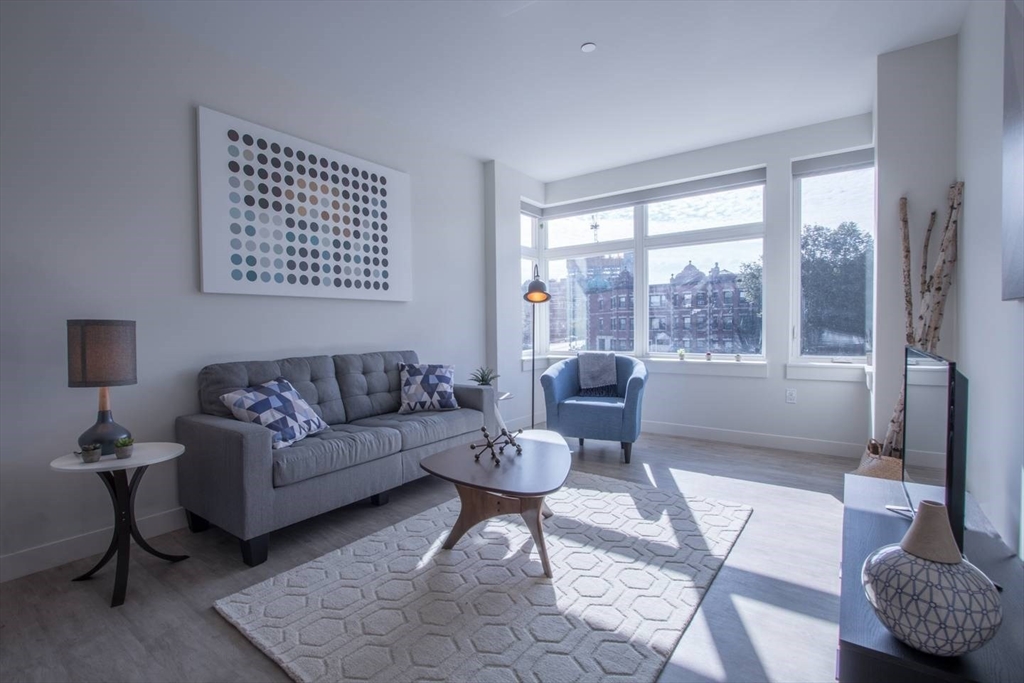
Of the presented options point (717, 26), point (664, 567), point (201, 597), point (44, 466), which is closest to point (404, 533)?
point (201, 597)

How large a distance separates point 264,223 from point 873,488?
358cm

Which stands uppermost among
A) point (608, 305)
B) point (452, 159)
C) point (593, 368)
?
point (452, 159)

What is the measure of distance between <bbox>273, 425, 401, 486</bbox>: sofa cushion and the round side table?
458mm

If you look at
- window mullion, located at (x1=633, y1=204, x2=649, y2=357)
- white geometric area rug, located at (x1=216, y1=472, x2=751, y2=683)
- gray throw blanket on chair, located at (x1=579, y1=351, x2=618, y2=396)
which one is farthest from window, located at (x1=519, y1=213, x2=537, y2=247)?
white geometric area rug, located at (x1=216, y1=472, x2=751, y2=683)

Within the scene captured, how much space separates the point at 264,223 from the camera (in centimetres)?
304

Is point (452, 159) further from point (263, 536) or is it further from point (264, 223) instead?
point (263, 536)

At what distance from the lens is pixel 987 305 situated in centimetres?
212

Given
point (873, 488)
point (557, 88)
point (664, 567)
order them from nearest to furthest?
point (873, 488) → point (664, 567) → point (557, 88)

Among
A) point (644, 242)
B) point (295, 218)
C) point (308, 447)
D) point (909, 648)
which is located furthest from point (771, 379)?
point (295, 218)

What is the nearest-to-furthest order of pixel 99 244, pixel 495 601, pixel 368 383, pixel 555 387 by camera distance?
pixel 495 601 → pixel 99 244 → pixel 368 383 → pixel 555 387

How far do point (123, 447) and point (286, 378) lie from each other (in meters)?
1.02

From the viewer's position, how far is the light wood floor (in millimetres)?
1583

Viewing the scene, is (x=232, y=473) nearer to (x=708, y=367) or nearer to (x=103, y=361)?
(x=103, y=361)

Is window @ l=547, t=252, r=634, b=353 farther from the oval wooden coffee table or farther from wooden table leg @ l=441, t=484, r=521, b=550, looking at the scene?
wooden table leg @ l=441, t=484, r=521, b=550
